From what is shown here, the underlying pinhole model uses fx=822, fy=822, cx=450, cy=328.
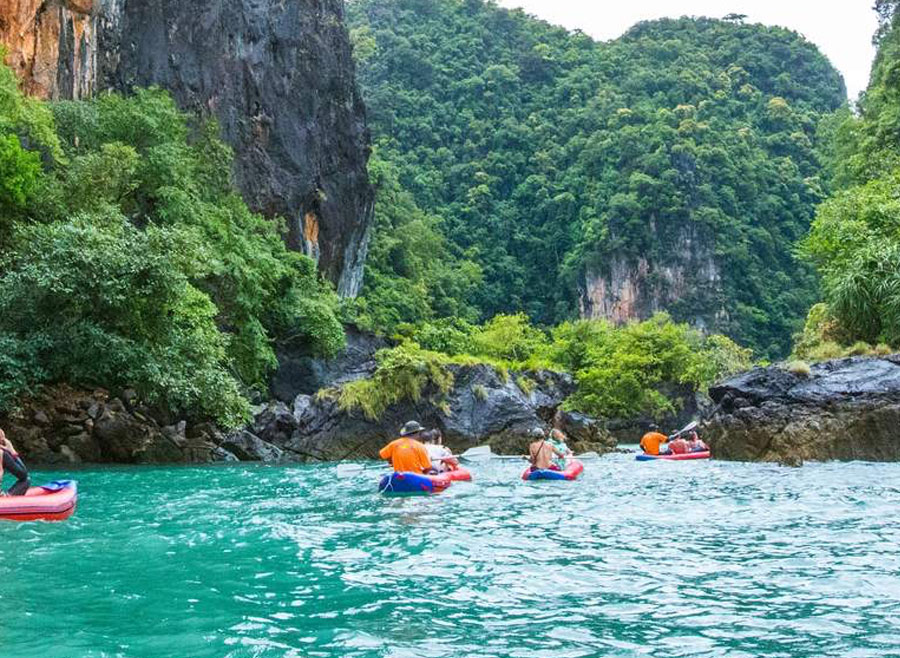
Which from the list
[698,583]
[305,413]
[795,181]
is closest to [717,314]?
[795,181]

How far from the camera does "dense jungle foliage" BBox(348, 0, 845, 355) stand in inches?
3024

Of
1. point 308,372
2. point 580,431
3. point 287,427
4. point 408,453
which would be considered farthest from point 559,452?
point 308,372

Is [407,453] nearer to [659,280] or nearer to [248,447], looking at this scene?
[248,447]

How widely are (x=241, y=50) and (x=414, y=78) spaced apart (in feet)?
191

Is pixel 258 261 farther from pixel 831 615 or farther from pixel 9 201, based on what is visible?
pixel 831 615

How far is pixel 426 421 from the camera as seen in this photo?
26.5m

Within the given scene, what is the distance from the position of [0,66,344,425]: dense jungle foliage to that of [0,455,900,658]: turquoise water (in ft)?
25.7

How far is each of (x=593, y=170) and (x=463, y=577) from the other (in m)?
80.3

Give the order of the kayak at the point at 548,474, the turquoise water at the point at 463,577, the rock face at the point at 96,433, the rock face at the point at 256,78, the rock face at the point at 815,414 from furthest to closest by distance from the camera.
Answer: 1. the rock face at the point at 256,78
2. the rock face at the point at 96,433
3. the rock face at the point at 815,414
4. the kayak at the point at 548,474
5. the turquoise water at the point at 463,577

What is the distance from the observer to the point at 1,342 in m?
18.7

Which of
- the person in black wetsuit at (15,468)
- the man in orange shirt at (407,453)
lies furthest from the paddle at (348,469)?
the person in black wetsuit at (15,468)

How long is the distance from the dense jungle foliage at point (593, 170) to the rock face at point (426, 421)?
3337 centimetres

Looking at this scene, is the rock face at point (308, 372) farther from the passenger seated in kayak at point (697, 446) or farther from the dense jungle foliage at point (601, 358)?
the passenger seated in kayak at point (697, 446)

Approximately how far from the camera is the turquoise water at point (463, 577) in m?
5.06
